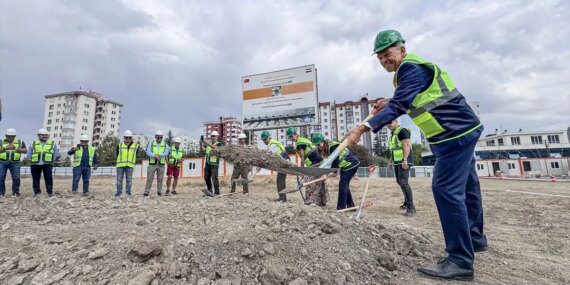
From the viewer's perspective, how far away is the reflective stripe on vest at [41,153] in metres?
6.68

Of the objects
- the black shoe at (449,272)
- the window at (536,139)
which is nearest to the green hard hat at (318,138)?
the black shoe at (449,272)

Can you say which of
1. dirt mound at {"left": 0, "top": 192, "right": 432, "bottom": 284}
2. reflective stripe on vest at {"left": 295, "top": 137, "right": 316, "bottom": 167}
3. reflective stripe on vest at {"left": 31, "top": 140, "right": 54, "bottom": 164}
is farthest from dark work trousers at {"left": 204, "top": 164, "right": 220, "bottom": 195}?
dirt mound at {"left": 0, "top": 192, "right": 432, "bottom": 284}

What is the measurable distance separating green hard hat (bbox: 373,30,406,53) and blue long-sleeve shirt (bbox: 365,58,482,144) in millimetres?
267

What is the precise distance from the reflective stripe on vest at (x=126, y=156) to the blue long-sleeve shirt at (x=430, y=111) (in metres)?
6.64

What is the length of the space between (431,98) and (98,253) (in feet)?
8.40

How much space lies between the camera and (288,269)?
6.17 feet

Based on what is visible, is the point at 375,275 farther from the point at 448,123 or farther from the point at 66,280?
the point at 66,280

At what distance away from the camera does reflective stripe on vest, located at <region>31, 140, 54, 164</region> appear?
21.9ft

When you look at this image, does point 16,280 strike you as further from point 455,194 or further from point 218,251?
point 455,194

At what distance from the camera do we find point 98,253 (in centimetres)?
196

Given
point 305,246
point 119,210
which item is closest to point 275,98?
point 119,210

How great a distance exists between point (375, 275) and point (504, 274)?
3.10 ft

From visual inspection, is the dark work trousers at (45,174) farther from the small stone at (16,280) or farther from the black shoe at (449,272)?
the black shoe at (449,272)

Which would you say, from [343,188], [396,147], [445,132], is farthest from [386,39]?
[396,147]
